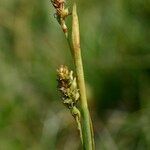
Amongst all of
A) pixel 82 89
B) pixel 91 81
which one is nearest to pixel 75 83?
pixel 82 89

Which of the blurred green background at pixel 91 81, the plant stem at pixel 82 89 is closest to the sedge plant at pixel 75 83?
the plant stem at pixel 82 89

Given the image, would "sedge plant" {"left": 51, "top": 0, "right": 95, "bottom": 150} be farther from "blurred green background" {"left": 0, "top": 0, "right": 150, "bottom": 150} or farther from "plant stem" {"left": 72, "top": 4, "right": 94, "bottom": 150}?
"blurred green background" {"left": 0, "top": 0, "right": 150, "bottom": 150}

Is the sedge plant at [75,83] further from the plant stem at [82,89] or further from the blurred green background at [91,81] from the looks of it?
the blurred green background at [91,81]

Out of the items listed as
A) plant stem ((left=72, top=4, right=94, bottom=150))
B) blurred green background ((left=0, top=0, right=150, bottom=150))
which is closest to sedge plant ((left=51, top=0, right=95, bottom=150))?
plant stem ((left=72, top=4, right=94, bottom=150))

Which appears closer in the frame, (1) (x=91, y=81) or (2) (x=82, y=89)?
(2) (x=82, y=89)

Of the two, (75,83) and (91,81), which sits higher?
(91,81)

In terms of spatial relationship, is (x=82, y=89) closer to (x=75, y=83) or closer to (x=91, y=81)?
(x=75, y=83)

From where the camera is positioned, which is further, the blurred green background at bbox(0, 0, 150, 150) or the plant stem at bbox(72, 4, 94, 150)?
the blurred green background at bbox(0, 0, 150, 150)
